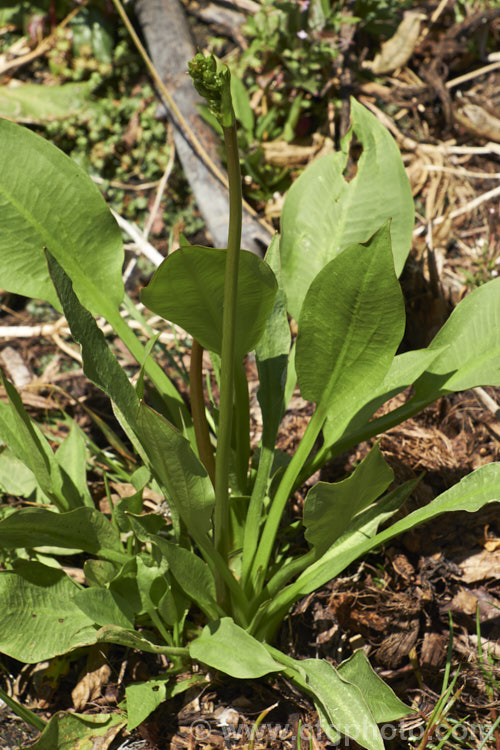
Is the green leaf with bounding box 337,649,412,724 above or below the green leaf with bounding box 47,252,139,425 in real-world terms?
below

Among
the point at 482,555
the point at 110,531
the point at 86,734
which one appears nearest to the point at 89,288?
the point at 110,531

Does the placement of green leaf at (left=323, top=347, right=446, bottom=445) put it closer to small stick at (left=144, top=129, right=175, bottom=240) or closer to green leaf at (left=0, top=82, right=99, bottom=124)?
small stick at (left=144, top=129, right=175, bottom=240)

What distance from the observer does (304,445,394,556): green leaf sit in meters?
0.80

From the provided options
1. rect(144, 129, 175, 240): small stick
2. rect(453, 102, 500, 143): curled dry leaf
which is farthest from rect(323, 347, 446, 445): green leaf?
rect(453, 102, 500, 143): curled dry leaf

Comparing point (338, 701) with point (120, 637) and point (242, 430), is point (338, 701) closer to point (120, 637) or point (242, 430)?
point (120, 637)

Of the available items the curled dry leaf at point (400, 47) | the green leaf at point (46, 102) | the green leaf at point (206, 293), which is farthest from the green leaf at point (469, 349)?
the green leaf at point (46, 102)

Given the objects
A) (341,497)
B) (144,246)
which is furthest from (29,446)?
(144,246)

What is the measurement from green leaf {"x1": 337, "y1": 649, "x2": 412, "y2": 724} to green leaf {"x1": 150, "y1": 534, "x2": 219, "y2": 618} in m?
0.24

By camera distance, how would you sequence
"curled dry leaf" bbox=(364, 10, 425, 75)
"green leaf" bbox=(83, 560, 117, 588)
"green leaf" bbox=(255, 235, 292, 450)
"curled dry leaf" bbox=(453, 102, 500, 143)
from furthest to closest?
"curled dry leaf" bbox=(364, 10, 425, 75)
"curled dry leaf" bbox=(453, 102, 500, 143)
"green leaf" bbox=(255, 235, 292, 450)
"green leaf" bbox=(83, 560, 117, 588)

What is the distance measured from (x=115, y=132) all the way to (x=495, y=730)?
7.06 ft

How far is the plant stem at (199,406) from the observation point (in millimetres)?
1037

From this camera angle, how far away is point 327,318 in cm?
95

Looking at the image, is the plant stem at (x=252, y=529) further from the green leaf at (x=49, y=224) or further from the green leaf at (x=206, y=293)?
the green leaf at (x=49, y=224)

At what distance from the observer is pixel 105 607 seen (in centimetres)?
100
